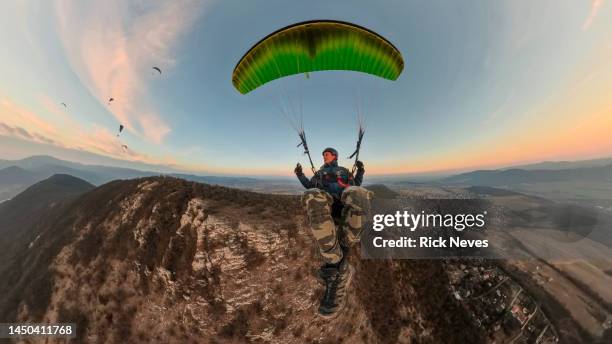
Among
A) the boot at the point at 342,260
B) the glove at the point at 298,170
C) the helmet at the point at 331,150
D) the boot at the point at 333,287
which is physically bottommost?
the boot at the point at 333,287

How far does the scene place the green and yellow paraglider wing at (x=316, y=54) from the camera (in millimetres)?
11406

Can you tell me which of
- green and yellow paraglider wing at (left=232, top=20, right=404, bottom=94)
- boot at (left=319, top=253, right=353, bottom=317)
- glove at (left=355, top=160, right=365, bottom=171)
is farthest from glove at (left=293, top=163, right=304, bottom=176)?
green and yellow paraglider wing at (left=232, top=20, right=404, bottom=94)

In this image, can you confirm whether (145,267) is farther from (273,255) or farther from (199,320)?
(273,255)

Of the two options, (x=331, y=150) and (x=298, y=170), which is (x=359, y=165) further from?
(x=298, y=170)

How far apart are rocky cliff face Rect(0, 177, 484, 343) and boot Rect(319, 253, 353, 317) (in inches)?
587

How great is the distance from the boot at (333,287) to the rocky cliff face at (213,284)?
14902 millimetres

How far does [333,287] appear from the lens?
1012 cm

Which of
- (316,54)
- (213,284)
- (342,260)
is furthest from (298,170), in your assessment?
(213,284)

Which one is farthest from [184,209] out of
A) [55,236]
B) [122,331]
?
[55,236]

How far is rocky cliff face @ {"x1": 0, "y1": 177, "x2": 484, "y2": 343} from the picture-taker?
22.4m

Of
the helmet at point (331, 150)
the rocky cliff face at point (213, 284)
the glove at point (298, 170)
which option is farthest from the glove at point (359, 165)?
the rocky cliff face at point (213, 284)

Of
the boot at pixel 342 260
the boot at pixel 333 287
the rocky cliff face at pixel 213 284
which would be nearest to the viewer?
the boot at pixel 333 287

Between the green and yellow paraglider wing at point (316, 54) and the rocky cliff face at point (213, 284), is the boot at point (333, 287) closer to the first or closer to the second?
the green and yellow paraglider wing at point (316, 54)

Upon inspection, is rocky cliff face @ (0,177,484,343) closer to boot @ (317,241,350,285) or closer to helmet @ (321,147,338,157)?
boot @ (317,241,350,285)
